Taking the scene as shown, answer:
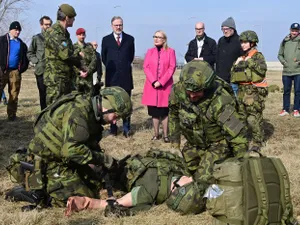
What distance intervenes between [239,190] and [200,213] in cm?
103

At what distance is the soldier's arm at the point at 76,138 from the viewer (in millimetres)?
4066

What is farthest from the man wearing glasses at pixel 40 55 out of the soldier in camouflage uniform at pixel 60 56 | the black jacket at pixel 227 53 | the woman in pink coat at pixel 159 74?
the black jacket at pixel 227 53

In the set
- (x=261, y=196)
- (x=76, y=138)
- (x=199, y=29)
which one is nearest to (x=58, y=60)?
(x=199, y=29)

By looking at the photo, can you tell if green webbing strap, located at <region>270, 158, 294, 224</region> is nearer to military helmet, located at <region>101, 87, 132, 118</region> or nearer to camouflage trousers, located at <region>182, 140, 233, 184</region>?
camouflage trousers, located at <region>182, 140, 233, 184</region>

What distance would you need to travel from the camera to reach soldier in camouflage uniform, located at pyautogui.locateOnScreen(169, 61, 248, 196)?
4.30 meters

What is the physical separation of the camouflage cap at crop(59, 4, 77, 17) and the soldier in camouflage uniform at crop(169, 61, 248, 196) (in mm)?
2403

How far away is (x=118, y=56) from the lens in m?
7.88

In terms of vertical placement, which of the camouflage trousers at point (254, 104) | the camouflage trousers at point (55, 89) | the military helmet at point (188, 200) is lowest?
the military helmet at point (188, 200)

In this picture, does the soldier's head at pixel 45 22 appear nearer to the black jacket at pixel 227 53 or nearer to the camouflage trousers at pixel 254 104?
the black jacket at pixel 227 53

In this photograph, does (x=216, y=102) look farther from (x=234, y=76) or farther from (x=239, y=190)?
(x=234, y=76)

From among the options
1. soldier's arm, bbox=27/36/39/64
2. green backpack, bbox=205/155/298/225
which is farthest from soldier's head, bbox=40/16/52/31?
green backpack, bbox=205/155/298/225

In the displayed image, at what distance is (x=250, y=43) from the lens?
6812mm

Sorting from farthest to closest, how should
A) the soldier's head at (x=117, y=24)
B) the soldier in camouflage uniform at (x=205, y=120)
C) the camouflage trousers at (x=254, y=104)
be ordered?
the soldier's head at (x=117, y=24)
the camouflage trousers at (x=254, y=104)
the soldier in camouflage uniform at (x=205, y=120)

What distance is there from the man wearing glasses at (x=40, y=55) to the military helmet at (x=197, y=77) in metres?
4.71
